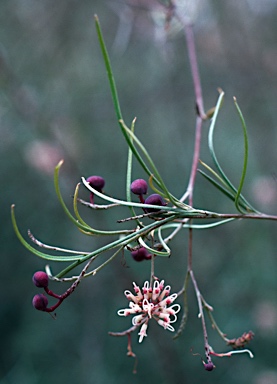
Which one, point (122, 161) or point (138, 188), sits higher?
point (122, 161)

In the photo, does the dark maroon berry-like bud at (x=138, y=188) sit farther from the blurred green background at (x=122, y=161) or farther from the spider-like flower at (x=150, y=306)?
the blurred green background at (x=122, y=161)

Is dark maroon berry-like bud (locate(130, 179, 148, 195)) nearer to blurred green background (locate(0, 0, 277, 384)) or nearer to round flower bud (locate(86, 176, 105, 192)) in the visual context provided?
round flower bud (locate(86, 176, 105, 192))

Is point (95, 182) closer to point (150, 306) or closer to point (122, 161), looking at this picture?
point (150, 306)

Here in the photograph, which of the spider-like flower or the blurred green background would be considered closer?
the spider-like flower

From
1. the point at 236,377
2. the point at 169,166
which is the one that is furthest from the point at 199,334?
the point at 169,166

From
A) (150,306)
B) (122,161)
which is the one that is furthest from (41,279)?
(122,161)

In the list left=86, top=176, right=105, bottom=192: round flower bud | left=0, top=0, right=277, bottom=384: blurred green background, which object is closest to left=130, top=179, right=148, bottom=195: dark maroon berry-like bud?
left=86, top=176, right=105, bottom=192: round flower bud

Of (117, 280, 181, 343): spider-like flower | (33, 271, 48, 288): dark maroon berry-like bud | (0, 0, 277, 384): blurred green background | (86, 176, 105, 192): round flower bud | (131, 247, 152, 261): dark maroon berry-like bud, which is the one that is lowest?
(33, 271, 48, 288): dark maroon berry-like bud

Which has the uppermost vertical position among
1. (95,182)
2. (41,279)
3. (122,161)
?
(122,161)

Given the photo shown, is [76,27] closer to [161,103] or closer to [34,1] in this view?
[34,1]
